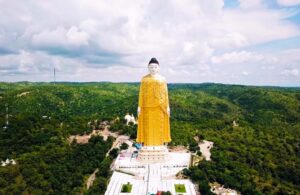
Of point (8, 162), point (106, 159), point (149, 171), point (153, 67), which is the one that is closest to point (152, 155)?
point (149, 171)

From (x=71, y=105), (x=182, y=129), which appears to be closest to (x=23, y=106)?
(x=71, y=105)

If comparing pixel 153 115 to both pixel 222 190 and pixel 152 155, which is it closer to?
pixel 152 155

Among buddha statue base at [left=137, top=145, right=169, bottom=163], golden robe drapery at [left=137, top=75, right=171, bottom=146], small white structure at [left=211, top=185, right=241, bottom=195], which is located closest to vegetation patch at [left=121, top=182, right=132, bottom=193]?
buddha statue base at [left=137, top=145, right=169, bottom=163]

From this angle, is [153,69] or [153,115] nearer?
[153,69]

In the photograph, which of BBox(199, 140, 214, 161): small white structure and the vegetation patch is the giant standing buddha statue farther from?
BBox(199, 140, 214, 161): small white structure

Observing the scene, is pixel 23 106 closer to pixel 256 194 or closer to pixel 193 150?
Answer: pixel 193 150

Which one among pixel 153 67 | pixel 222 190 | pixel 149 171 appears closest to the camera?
pixel 222 190

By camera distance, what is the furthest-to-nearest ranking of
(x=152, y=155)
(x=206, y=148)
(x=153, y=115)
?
(x=206, y=148), (x=153, y=115), (x=152, y=155)
